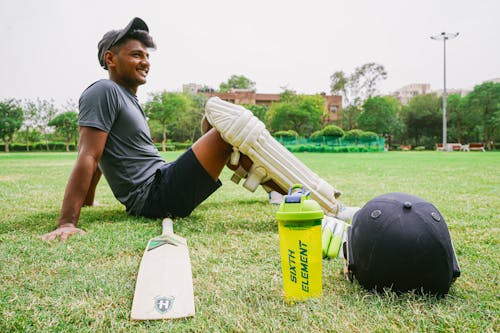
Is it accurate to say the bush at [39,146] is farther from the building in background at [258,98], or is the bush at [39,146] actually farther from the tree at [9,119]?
the building in background at [258,98]

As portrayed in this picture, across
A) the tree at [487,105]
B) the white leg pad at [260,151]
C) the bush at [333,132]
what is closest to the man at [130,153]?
the white leg pad at [260,151]

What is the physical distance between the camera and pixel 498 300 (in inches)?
62.4

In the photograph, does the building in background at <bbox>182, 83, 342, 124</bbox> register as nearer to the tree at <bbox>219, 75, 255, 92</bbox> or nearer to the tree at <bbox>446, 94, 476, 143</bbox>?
the tree at <bbox>219, 75, 255, 92</bbox>

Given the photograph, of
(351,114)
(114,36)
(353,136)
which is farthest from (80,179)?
(351,114)

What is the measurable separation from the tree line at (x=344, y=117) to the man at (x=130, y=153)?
38.8 meters

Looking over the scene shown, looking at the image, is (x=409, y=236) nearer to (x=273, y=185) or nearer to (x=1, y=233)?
(x=273, y=185)

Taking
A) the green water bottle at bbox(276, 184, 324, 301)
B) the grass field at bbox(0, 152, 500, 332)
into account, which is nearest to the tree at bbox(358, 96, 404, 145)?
the grass field at bbox(0, 152, 500, 332)

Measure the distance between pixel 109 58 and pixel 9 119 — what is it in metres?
46.6

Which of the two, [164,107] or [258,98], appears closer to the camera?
[164,107]

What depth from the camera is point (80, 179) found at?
277cm

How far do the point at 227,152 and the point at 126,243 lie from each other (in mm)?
1006

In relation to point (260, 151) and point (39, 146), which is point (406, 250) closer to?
point (260, 151)

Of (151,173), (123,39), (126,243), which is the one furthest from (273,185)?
(123,39)

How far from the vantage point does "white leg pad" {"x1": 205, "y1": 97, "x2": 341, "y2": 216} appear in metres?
2.83
